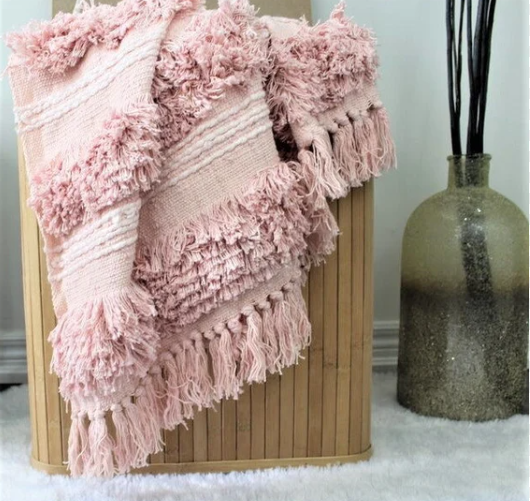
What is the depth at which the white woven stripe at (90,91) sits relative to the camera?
626mm

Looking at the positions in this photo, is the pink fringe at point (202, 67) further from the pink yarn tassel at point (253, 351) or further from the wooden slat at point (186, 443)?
the wooden slat at point (186, 443)

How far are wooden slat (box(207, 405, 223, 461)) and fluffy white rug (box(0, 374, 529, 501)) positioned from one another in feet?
0.09

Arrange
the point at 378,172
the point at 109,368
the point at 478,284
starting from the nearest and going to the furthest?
the point at 109,368 < the point at 378,172 < the point at 478,284

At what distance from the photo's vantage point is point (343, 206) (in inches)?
29.1

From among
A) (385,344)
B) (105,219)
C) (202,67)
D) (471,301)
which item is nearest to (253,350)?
(105,219)

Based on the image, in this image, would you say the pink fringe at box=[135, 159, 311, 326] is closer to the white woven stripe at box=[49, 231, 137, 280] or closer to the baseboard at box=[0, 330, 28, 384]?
the white woven stripe at box=[49, 231, 137, 280]

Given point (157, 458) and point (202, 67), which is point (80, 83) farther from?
point (157, 458)

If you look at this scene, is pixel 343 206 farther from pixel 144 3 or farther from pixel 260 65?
pixel 144 3

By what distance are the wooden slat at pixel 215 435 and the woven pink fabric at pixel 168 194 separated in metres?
0.07

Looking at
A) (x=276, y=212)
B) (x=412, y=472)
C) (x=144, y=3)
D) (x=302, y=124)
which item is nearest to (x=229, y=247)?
(x=276, y=212)

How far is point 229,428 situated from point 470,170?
557 millimetres

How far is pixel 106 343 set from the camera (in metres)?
0.60

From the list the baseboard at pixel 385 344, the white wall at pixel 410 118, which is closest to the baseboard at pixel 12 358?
the white wall at pixel 410 118

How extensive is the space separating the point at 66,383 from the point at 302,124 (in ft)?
1.31
